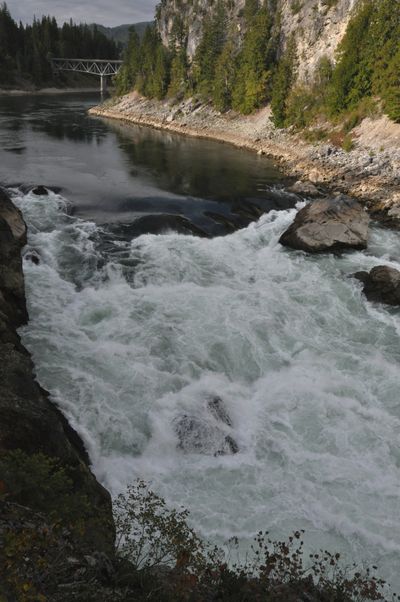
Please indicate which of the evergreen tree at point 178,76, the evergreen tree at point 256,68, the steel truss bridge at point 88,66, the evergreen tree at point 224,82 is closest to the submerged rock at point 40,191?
the evergreen tree at point 256,68

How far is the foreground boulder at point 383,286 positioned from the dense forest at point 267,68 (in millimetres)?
28929

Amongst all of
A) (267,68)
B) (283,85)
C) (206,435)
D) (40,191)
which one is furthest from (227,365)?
(267,68)

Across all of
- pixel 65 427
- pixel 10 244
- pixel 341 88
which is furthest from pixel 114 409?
pixel 341 88

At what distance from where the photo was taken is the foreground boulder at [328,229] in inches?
924

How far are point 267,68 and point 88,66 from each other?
104879 millimetres

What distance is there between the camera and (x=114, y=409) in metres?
12.1

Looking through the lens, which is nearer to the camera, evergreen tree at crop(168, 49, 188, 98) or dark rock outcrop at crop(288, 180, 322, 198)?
dark rock outcrop at crop(288, 180, 322, 198)

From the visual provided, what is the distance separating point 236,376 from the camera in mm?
14148

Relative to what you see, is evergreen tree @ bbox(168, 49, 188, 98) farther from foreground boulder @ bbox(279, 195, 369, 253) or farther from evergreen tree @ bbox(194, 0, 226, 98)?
foreground boulder @ bbox(279, 195, 369, 253)

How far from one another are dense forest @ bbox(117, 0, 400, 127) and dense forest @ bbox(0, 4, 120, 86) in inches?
1556

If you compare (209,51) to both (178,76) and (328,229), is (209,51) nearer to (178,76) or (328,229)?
(178,76)

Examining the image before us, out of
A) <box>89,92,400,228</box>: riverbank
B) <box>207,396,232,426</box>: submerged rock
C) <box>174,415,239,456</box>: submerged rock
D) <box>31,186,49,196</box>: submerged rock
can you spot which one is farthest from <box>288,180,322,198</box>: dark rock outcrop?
<box>174,415,239,456</box>: submerged rock

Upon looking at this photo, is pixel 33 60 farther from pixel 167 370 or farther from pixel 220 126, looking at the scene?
pixel 167 370

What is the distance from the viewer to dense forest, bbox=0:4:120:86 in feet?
399
